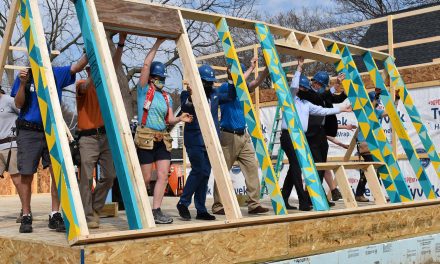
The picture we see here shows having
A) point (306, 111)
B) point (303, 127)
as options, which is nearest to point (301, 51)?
point (306, 111)

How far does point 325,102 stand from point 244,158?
208cm

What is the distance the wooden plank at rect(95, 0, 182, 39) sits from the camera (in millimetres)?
5238

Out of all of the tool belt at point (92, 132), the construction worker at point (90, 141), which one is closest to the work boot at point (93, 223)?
the construction worker at point (90, 141)

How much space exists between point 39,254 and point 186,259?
1.10m

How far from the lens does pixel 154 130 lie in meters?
5.92

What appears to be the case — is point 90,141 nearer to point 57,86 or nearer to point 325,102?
point 57,86

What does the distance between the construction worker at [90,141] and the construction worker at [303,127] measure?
2413mm

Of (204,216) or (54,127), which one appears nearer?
(54,127)

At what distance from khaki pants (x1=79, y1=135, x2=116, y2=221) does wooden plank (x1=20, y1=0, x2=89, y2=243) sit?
1.07 m

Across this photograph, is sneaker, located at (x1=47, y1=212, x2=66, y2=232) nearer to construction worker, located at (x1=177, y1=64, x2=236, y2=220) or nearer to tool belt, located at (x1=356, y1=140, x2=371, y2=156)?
construction worker, located at (x1=177, y1=64, x2=236, y2=220)

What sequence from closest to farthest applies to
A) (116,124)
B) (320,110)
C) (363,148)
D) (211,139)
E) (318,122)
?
(116,124)
(211,139)
(320,110)
(318,122)
(363,148)

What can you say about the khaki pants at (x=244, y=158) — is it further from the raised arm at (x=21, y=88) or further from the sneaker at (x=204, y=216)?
the raised arm at (x=21, y=88)

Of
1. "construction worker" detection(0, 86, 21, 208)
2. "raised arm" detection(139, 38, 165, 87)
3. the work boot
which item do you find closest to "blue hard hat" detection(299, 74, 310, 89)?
"raised arm" detection(139, 38, 165, 87)

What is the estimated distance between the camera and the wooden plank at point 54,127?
4223mm
